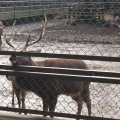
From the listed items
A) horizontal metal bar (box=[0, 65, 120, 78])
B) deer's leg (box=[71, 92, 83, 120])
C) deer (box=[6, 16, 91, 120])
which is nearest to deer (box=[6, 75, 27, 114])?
deer (box=[6, 16, 91, 120])

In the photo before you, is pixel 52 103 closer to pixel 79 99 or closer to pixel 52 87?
pixel 52 87

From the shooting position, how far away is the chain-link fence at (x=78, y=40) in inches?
259

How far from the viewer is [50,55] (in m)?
3.99

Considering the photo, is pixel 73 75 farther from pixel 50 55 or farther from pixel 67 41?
pixel 67 41

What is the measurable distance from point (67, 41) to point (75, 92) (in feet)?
30.1

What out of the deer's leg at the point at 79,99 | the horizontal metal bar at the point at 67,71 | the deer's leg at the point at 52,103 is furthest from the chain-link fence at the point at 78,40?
the horizontal metal bar at the point at 67,71

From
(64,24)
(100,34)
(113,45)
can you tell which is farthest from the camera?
(64,24)

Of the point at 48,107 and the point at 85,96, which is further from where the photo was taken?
the point at 85,96

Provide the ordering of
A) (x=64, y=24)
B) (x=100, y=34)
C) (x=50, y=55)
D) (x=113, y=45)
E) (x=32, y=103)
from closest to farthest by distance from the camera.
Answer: (x=50, y=55) → (x=32, y=103) → (x=113, y=45) → (x=100, y=34) → (x=64, y=24)

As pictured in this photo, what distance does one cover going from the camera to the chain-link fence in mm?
6566

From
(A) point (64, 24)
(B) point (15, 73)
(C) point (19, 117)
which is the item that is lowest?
(A) point (64, 24)

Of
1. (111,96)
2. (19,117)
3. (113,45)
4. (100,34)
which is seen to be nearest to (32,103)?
(111,96)

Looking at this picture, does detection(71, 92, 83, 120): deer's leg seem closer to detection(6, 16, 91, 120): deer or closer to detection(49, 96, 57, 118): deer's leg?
detection(6, 16, 91, 120): deer

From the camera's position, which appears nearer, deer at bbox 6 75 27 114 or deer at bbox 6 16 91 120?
deer at bbox 6 16 91 120
